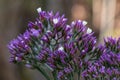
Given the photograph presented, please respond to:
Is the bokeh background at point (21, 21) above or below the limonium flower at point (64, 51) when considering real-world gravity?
above

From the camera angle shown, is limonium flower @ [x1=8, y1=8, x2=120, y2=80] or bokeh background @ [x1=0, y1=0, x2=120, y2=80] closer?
limonium flower @ [x1=8, y1=8, x2=120, y2=80]

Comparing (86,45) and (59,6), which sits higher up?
(59,6)

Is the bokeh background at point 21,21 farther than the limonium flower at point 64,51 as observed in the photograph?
Yes

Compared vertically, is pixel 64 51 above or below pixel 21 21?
below

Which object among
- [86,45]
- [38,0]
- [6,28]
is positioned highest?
[38,0]

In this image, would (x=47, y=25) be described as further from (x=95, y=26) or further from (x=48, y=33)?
(x=95, y=26)

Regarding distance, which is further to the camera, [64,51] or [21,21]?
[21,21]

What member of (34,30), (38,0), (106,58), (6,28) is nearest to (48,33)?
(34,30)

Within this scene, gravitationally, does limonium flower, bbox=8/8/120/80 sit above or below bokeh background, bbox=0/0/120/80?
below
